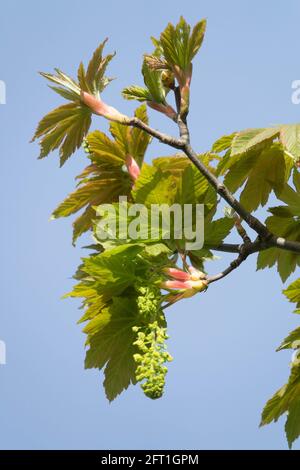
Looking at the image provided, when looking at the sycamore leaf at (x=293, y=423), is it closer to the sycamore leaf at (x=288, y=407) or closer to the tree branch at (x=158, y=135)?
the sycamore leaf at (x=288, y=407)

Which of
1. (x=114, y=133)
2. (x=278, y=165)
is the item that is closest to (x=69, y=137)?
(x=114, y=133)

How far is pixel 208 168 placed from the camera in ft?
7.74

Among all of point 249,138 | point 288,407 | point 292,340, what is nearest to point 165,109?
point 249,138

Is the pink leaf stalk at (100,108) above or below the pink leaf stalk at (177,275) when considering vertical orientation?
above

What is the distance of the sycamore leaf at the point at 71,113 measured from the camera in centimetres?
246

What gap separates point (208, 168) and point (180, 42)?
440 millimetres

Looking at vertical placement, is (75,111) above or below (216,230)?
above

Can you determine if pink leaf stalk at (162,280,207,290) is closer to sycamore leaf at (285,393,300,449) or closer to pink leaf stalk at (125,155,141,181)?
pink leaf stalk at (125,155,141,181)

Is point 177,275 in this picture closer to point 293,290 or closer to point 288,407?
point 293,290

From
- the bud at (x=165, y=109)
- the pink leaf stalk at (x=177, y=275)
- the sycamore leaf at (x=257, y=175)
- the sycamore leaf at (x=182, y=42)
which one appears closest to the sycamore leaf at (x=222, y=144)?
the sycamore leaf at (x=257, y=175)

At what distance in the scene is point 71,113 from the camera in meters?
2.55

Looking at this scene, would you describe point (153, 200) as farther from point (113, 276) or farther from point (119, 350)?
point (119, 350)

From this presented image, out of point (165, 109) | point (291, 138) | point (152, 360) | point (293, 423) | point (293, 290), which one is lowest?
point (293, 423)

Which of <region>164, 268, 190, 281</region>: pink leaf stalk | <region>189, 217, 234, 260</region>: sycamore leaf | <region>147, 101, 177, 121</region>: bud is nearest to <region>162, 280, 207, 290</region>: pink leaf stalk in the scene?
<region>164, 268, 190, 281</region>: pink leaf stalk
